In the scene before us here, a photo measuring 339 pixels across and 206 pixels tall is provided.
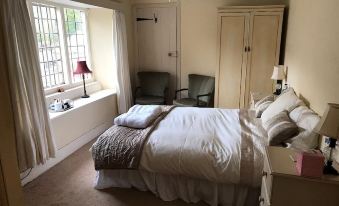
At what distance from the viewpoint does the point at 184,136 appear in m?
2.48

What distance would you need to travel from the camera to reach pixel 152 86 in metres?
5.00

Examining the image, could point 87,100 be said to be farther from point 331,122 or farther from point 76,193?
point 331,122

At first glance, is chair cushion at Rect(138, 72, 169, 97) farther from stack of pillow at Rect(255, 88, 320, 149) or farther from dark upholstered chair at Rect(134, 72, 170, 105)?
stack of pillow at Rect(255, 88, 320, 149)

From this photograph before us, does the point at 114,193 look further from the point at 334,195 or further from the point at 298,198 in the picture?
the point at 334,195

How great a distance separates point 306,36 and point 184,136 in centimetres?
175

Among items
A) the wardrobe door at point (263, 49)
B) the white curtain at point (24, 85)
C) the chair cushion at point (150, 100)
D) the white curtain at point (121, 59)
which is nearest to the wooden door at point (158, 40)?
the chair cushion at point (150, 100)

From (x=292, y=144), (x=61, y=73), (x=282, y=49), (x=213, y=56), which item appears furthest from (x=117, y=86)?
(x=292, y=144)

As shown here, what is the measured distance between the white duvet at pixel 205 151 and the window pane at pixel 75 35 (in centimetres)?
225

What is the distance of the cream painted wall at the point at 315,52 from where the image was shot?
1989mm

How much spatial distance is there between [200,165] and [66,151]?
2.03m

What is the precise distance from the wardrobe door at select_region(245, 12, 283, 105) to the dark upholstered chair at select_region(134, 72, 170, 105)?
1.55 metres

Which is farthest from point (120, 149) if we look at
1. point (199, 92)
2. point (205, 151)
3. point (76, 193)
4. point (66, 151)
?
point (199, 92)

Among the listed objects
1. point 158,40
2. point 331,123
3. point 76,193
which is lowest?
point 76,193

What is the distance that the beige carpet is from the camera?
244 cm
